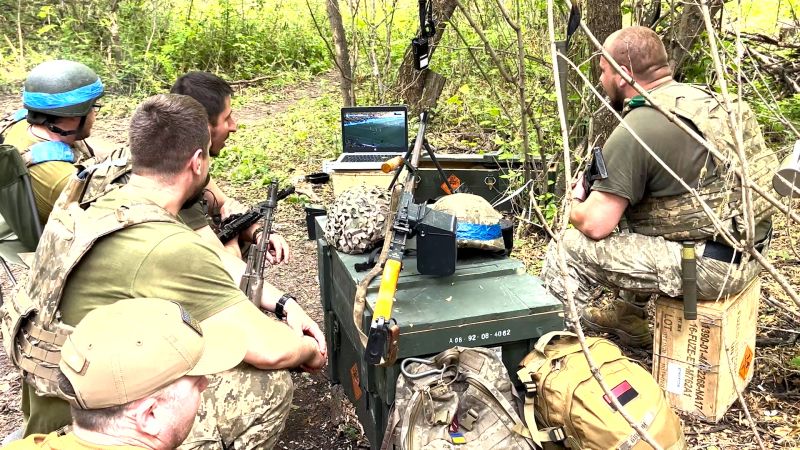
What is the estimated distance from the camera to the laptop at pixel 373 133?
214 inches

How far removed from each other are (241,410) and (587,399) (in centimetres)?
136

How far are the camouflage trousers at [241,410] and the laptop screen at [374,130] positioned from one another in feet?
9.29

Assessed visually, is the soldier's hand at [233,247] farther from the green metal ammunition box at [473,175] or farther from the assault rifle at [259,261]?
the green metal ammunition box at [473,175]

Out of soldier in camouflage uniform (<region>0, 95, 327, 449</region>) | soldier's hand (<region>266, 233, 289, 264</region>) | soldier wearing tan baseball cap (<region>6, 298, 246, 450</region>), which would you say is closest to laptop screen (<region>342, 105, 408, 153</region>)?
soldier's hand (<region>266, 233, 289, 264</region>)

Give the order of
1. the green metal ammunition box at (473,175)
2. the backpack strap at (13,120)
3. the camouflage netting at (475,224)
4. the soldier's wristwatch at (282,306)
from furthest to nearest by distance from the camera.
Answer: the green metal ammunition box at (473,175), the backpack strap at (13,120), the soldier's wristwatch at (282,306), the camouflage netting at (475,224)

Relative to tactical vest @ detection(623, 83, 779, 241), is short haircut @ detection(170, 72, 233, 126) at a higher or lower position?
higher

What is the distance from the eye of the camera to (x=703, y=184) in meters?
3.51


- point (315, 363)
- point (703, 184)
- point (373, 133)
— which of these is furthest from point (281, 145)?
point (703, 184)

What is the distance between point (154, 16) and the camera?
11148 millimetres

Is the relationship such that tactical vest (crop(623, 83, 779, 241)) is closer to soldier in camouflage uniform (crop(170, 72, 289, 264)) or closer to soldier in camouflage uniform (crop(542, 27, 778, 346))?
soldier in camouflage uniform (crop(542, 27, 778, 346))

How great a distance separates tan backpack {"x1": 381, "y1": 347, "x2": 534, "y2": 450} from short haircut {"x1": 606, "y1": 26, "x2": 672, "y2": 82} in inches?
74.4

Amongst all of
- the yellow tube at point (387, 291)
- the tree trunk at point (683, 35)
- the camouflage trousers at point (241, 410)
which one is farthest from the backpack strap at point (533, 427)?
the tree trunk at point (683, 35)

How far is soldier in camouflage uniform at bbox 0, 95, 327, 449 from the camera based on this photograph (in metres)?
2.51

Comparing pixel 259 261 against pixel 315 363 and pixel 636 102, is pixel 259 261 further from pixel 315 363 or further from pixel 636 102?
pixel 636 102
